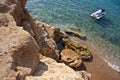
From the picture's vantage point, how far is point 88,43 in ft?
90.9

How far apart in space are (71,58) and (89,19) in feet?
41.3

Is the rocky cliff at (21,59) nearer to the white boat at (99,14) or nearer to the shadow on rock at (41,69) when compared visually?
the shadow on rock at (41,69)

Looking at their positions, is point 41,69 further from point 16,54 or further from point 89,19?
point 89,19

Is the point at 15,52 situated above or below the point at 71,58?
above

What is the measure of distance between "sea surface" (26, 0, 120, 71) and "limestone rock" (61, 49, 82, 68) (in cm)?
494

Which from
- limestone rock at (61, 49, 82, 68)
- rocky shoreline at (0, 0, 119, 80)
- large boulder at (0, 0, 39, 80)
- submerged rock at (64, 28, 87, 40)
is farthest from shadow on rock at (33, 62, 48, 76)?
submerged rock at (64, 28, 87, 40)

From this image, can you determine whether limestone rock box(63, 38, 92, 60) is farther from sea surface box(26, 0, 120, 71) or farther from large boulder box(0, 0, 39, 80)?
large boulder box(0, 0, 39, 80)

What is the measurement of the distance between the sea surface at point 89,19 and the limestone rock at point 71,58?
4.94 m

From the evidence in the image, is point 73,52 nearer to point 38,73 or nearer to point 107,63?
point 107,63

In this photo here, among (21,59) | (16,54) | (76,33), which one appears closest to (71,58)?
(76,33)

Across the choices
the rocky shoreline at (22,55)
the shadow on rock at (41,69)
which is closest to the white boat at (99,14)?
the rocky shoreline at (22,55)

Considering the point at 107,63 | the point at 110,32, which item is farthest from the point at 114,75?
the point at 110,32

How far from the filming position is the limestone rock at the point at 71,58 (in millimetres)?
21625

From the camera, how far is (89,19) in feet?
109
